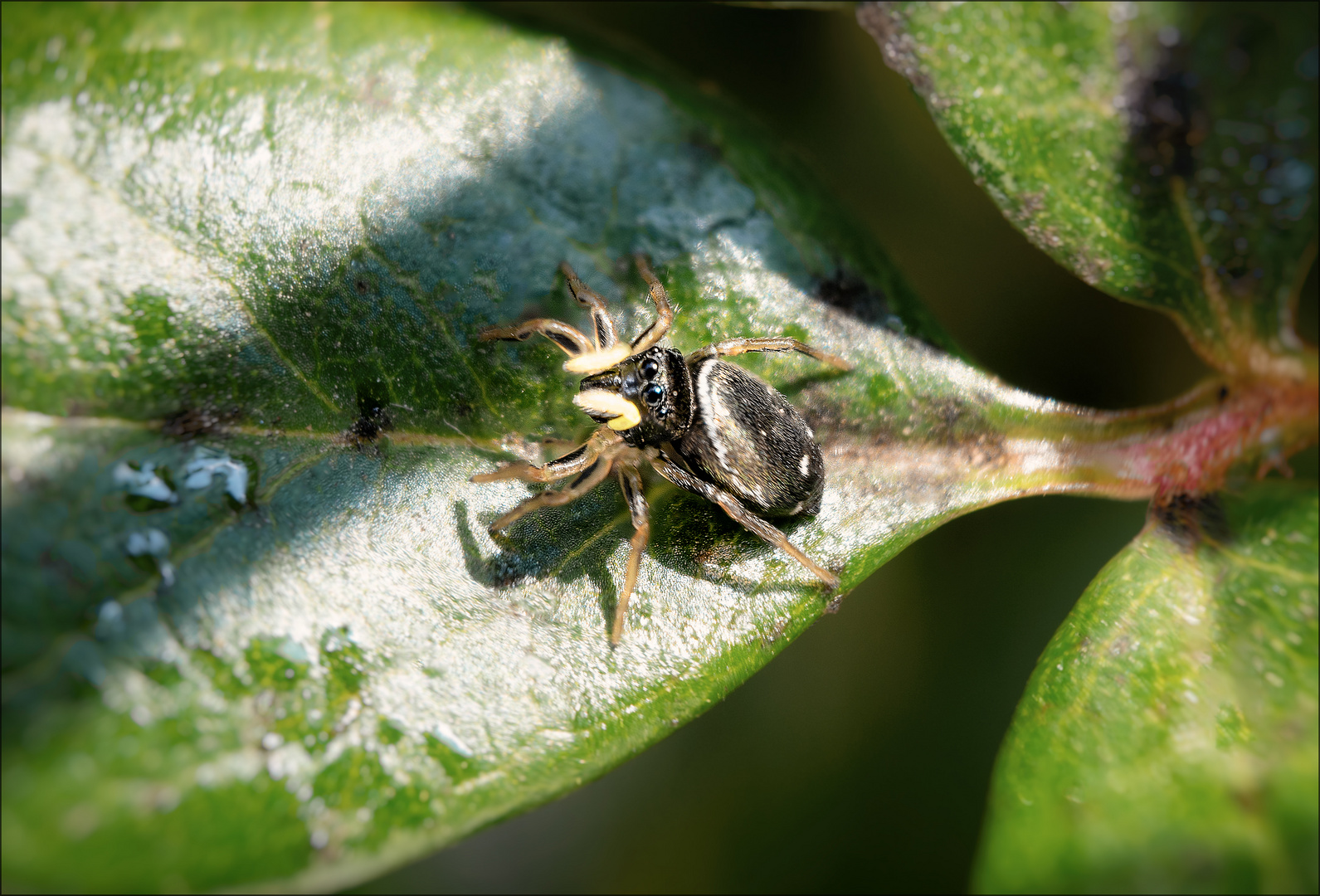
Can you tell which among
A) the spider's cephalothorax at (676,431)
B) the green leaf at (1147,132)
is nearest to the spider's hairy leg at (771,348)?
the spider's cephalothorax at (676,431)

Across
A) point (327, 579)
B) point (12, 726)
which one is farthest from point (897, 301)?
point (12, 726)

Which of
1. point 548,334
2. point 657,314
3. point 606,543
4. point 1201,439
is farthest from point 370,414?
point 1201,439

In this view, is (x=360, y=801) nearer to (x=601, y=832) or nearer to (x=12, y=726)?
(x=12, y=726)

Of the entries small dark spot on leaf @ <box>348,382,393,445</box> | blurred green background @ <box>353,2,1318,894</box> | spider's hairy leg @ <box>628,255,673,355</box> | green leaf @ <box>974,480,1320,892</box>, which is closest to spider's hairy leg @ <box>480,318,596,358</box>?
spider's hairy leg @ <box>628,255,673,355</box>

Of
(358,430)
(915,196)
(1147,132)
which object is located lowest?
(358,430)

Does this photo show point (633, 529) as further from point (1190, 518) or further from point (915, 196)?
point (915, 196)

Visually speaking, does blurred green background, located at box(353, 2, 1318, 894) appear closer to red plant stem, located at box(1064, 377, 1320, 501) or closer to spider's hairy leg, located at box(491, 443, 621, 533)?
red plant stem, located at box(1064, 377, 1320, 501)
